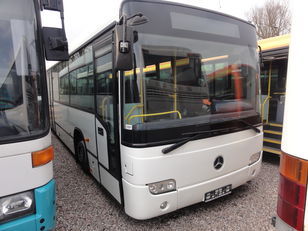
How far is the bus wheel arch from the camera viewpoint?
385cm

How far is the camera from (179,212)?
285 cm

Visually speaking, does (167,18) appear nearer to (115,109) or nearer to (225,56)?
(225,56)

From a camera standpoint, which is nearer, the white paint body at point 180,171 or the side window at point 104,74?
the white paint body at point 180,171

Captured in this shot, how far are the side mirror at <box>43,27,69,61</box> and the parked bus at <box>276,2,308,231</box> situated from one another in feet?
5.52

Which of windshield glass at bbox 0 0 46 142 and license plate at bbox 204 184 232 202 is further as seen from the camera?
license plate at bbox 204 184 232 202

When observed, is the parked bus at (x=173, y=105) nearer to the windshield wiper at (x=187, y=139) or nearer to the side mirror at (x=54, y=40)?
the windshield wiper at (x=187, y=139)

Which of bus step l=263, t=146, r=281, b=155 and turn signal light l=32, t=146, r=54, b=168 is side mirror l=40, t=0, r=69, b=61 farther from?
bus step l=263, t=146, r=281, b=155

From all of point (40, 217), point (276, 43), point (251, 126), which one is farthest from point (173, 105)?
point (276, 43)

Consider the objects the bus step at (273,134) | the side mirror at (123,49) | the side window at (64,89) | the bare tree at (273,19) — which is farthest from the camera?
the bare tree at (273,19)

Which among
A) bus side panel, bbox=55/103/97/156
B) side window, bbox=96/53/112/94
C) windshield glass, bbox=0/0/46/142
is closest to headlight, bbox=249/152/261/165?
side window, bbox=96/53/112/94

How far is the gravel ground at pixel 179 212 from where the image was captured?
2.60 m

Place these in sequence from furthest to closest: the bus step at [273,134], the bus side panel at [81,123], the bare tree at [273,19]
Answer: the bare tree at [273,19], the bus step at [273,134], the bus side panel at [81,123]

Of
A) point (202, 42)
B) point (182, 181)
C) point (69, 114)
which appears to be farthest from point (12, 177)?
point (69, 114)

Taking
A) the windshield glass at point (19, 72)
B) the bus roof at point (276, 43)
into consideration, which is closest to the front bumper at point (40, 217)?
the windshield glass at point (19, 72)
